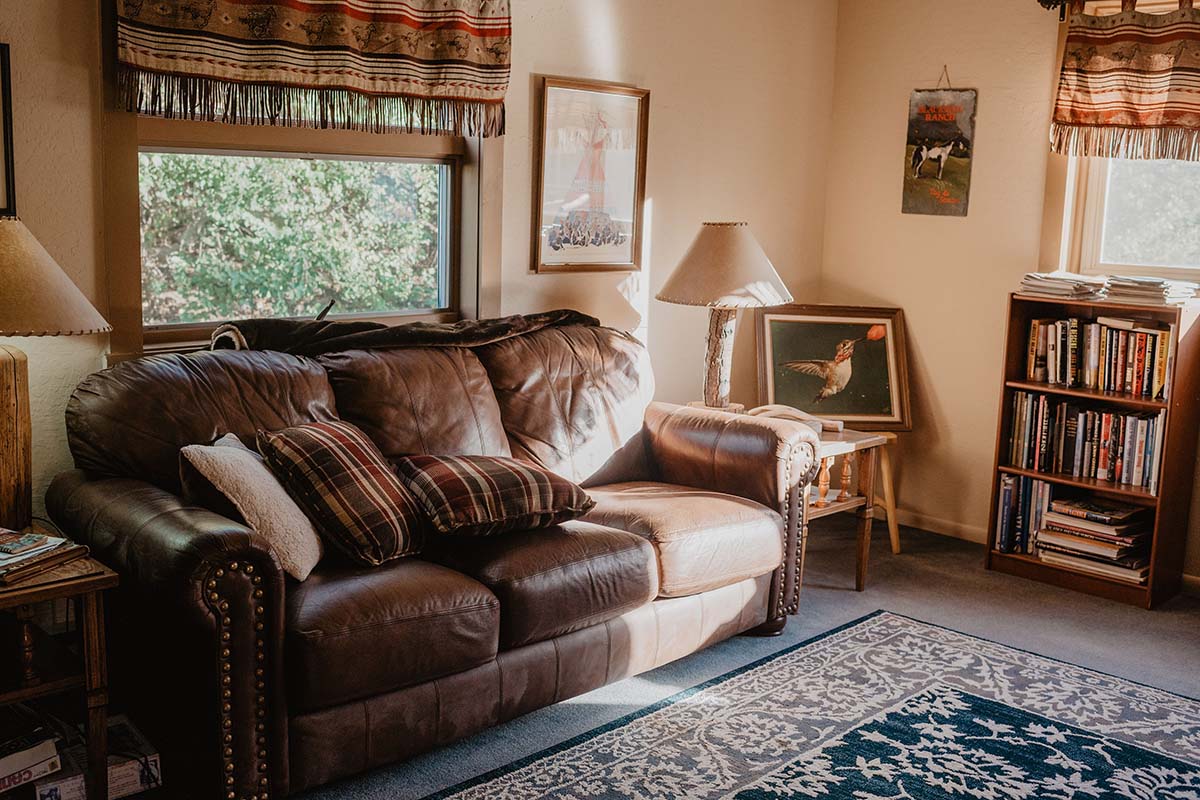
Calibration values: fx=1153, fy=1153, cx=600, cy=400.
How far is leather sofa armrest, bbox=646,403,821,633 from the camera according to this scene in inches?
143

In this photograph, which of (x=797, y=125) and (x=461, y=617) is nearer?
(x=461, y=617)

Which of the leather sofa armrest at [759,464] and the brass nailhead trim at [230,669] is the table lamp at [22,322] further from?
the leather sofa armrest at [759,464]

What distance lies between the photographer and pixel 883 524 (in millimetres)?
5164

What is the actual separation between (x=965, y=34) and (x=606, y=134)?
1.66 metres

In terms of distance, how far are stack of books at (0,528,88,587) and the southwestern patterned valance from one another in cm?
120

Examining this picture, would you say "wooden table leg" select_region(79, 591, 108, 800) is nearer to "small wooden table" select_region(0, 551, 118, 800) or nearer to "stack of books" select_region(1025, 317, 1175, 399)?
"small wooden table" select_region(0, 551, 118, 800)

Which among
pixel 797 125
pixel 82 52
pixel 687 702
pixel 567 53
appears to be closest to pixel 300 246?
pixel 82 52

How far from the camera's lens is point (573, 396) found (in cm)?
380

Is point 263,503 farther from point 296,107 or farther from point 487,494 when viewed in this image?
point 296,107

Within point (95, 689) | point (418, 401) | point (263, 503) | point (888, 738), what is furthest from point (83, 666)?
point (888, 738)

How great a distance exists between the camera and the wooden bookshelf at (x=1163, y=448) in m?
4.05

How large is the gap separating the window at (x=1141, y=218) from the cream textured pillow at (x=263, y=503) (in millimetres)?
3322

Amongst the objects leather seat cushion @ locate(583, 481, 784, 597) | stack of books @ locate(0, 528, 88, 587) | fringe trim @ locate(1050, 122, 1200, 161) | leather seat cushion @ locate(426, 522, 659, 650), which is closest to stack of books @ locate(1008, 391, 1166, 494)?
fringe trim @ locate(1050, 122, 1200, 161)

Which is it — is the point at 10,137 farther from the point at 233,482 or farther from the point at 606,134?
the point at 606,134
